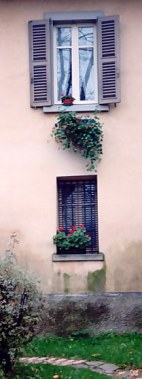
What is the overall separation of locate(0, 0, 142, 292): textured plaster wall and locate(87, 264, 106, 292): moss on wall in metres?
0.04

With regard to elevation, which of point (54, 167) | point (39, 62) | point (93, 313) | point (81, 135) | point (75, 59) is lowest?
point (93, 313)

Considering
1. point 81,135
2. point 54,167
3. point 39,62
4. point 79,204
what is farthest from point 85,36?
point 79,204

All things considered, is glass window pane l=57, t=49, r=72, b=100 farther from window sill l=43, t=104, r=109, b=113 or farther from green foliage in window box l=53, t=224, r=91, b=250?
green foliage in window box l=53, t=224, r=91, b=250

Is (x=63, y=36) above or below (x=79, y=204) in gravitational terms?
above

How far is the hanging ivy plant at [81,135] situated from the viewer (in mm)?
10492

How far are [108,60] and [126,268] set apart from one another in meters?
3.51

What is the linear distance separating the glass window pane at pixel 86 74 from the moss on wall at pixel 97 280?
9.92ft

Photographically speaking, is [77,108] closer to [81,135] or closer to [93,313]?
[81,135]

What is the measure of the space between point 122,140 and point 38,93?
64.4 inches

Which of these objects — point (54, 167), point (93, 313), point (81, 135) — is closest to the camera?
point (93, 313)

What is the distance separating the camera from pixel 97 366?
8148mm

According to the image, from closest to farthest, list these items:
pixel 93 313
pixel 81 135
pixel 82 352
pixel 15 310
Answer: pixel 15 310
pixel 82 352
pixel 93 313
pixel 81 135

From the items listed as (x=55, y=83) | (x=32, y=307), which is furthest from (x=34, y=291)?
(x=55, y=83)

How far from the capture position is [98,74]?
10891mm
